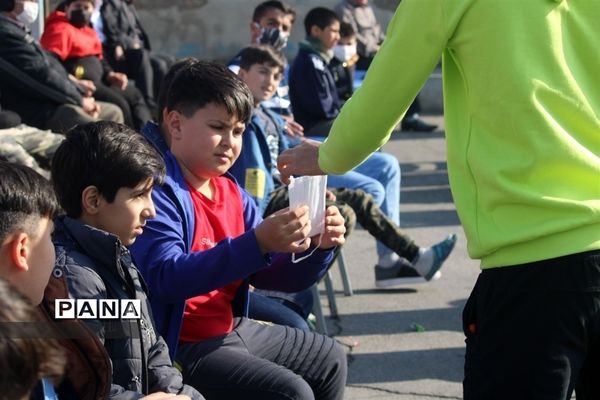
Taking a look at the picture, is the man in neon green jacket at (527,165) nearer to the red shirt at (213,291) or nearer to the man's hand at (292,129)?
the red shirt at (213,291)

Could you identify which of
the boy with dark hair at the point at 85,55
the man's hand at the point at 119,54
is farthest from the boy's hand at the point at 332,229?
the man's hand at the point at 119,54

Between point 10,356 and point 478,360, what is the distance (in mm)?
1426

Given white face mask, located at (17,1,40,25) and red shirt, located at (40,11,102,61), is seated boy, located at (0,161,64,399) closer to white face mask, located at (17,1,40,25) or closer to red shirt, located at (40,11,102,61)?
white face mask, located at (17,1,40,25)

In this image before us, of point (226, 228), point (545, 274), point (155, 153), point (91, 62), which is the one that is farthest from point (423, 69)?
point (91, 62)

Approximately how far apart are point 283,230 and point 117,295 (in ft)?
1.69

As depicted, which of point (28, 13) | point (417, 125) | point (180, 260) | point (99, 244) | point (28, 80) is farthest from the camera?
point (417, 125)

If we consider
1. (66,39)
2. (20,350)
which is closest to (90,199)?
(20,350)

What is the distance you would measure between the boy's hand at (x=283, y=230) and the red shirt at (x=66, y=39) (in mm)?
6087

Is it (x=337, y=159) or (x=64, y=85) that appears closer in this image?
(x=337, y=159)

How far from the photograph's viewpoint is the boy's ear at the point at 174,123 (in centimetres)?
377

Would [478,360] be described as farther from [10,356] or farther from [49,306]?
[10,356]

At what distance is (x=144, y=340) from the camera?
2980 mm

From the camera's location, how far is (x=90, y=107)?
814cm

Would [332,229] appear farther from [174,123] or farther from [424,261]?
[424,261]
